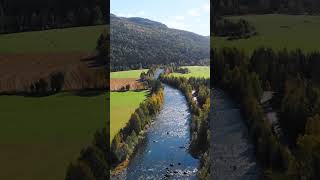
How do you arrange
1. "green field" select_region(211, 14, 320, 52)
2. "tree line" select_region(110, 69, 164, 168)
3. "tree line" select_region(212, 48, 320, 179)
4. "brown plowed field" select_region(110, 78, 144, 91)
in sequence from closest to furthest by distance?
"tree line" select_region(212, 48, 320, 179) → "green field" select_region(211, 14, 320, 52) → "tree line" select_region(110, 69, 164, 168) → "brown plowed field" select_region(110, 78, 144, 91)

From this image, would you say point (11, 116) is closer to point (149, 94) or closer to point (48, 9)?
point (48, 9)

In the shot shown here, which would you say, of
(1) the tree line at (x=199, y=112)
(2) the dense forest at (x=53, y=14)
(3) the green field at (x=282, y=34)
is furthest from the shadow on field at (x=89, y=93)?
(1) the tree line at (x=199, y=112)

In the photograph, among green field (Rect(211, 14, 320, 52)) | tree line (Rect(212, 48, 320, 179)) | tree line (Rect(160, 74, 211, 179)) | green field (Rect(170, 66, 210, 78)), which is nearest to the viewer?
tree line (Rect(212, 48, 320, 179))

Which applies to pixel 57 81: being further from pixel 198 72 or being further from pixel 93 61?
pixel 198 72

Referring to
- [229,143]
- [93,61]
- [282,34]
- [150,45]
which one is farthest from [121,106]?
[282,34]

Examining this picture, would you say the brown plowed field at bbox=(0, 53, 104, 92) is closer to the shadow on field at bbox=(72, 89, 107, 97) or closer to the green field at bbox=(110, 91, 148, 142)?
the shadow on field at bbox=(72, 89, 107, 97)

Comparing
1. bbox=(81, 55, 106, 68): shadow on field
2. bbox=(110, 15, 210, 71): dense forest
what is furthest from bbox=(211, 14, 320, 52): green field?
bbox=(110, 15, 210, 71): dense forest

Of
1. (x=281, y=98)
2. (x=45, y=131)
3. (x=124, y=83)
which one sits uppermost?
(x=124, y=83)
